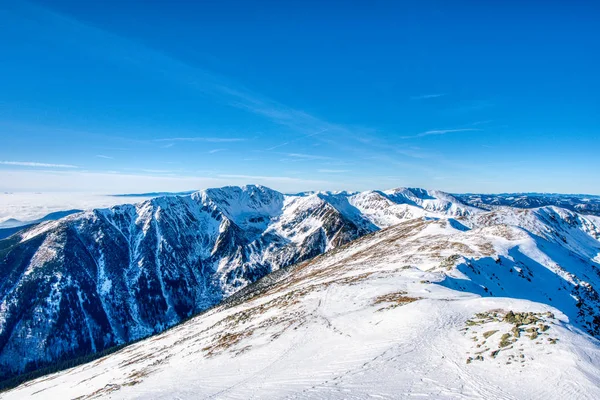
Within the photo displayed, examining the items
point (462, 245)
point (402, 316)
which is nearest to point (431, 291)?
point (402, 316)

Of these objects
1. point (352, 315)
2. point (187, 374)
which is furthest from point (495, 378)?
point (187, 374)

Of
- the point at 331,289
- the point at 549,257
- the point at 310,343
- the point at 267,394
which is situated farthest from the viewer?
the point at 549,257

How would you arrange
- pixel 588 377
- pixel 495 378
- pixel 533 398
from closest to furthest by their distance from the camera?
pixel 533 398, pixel 588 377, pixel 495 378

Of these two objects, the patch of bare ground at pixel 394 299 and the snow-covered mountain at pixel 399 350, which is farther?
the patch of bare ground at pixel 394 299

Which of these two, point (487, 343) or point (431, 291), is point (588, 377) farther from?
point (431, 291)

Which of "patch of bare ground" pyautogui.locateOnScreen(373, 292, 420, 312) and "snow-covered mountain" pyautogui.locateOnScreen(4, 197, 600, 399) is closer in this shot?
"snow-covered mountain" pyautogui.locateOnScreen(4, 197, 600, 399)

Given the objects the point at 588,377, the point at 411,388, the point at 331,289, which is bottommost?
the point at 331,289

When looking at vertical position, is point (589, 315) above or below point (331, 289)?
below

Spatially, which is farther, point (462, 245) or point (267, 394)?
point (462, 245)

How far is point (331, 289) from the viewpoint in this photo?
54156mm

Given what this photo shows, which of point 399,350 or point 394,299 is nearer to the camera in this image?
point 399,350

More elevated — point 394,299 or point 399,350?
point 399,350

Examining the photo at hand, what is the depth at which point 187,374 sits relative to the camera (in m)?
31.1

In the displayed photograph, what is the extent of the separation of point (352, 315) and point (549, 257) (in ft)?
249
